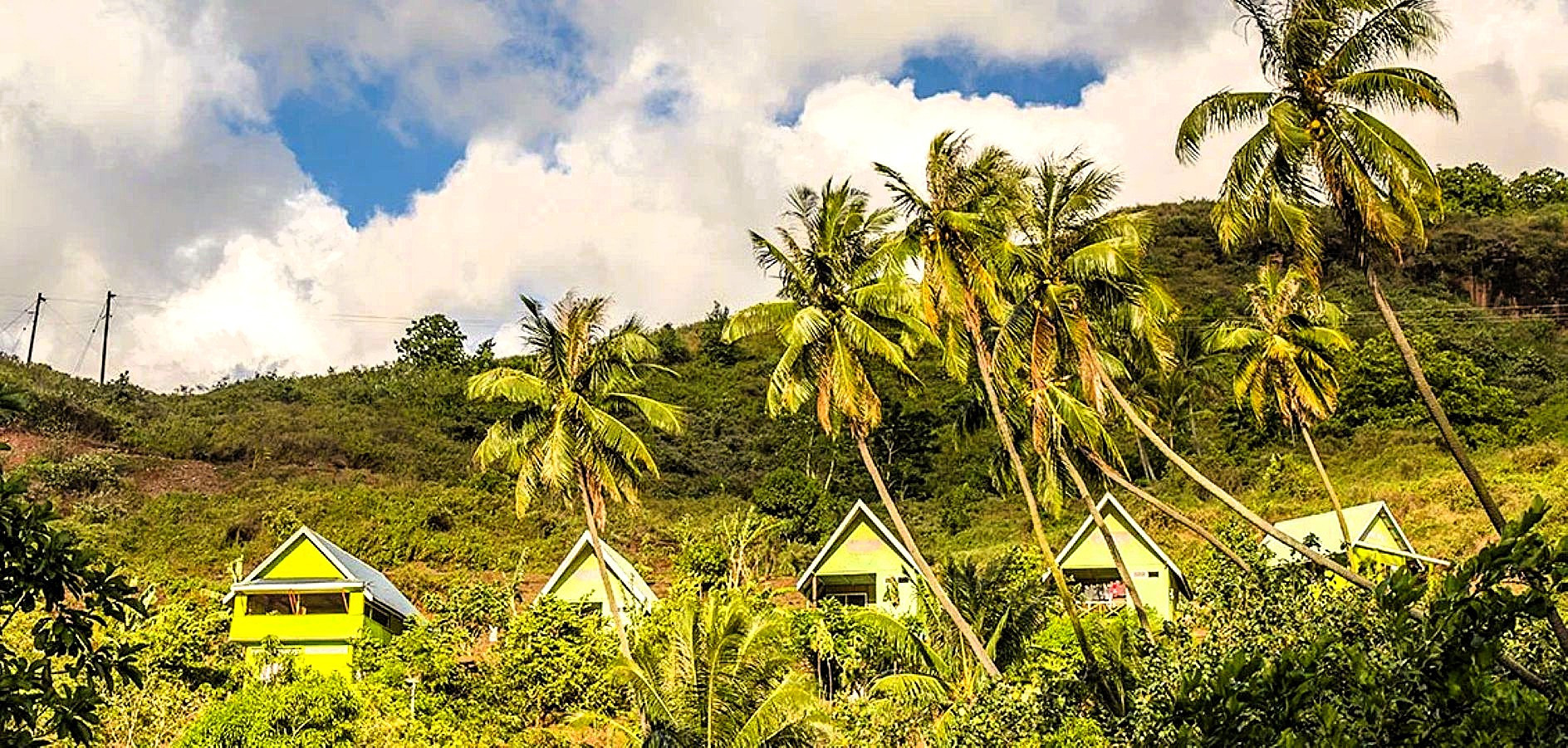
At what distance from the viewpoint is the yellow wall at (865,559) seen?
31.1 m

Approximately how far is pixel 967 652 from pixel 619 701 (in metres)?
7.12

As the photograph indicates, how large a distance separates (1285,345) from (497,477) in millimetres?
32341

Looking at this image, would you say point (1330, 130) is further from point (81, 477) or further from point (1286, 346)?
point (81, 477)

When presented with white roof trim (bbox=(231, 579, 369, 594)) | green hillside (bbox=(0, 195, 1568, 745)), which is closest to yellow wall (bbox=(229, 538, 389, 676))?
white roof trim (bbox=(231, 579, 369, 594))

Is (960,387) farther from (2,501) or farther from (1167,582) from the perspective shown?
(2,501)

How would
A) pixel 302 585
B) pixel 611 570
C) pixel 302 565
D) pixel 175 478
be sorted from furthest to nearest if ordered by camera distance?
pixel 175 478
pixel 302 565
pixel 611 570
pixel 302 585

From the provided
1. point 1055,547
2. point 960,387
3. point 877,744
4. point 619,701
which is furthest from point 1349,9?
point 960,387

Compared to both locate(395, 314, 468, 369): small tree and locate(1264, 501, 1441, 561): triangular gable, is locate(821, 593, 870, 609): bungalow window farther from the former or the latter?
locate(395, 314, 468, 369): small tree

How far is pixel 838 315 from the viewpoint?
72.9 ft

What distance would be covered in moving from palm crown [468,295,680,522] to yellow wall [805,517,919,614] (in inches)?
304

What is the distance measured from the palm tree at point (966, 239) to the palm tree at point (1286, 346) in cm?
825

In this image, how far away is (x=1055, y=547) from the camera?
39500 mm

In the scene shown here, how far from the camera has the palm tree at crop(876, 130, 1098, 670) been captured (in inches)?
806

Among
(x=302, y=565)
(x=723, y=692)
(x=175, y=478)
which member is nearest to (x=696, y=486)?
(x=175, y=478)
